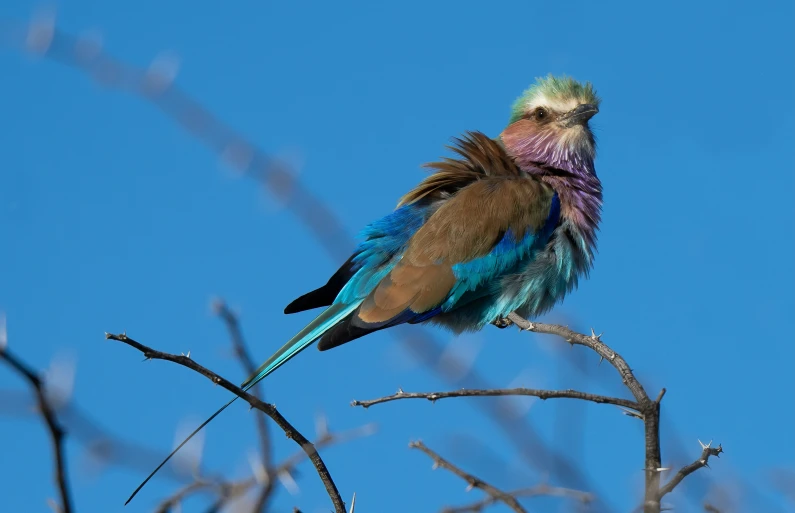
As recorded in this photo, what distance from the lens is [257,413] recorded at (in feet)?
5.33

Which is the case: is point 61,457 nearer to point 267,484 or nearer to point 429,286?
point 267,484

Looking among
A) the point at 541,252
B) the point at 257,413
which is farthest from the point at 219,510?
the point at 541,252

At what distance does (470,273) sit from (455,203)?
0.41m

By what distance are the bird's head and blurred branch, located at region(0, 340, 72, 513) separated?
437 centimetres

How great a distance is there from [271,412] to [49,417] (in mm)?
649

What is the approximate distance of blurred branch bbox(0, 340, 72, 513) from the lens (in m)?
1.29

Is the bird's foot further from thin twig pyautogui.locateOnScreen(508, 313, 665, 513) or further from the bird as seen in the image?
thin twig pyautogui.locateOnScreen(508, 313, 665, 513)

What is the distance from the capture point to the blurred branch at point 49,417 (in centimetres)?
129

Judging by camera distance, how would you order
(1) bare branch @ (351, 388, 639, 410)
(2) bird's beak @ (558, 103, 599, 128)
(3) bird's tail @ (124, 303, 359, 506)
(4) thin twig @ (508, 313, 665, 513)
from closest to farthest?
1. (4) thin twig @ (508, 313, 665, 513)
2. (1) bare branch @ (351, 388, 639, 410)
3. (3) bird's tail @ (124, 303, 359, 506)
4. (2) bird's beak @ (558, 103, 599, 128)

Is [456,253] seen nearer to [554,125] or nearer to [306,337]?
[306,337]

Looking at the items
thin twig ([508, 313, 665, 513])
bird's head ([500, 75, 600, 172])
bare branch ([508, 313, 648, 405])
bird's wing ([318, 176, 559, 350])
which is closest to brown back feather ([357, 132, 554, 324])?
bird's wing ([318, 176, 559, 350])

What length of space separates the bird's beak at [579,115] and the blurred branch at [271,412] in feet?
13.3

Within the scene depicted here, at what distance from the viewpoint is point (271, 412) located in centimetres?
200

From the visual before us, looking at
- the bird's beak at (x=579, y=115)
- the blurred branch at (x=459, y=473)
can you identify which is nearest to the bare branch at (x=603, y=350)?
the blurred branch at (x=459, y=473)
